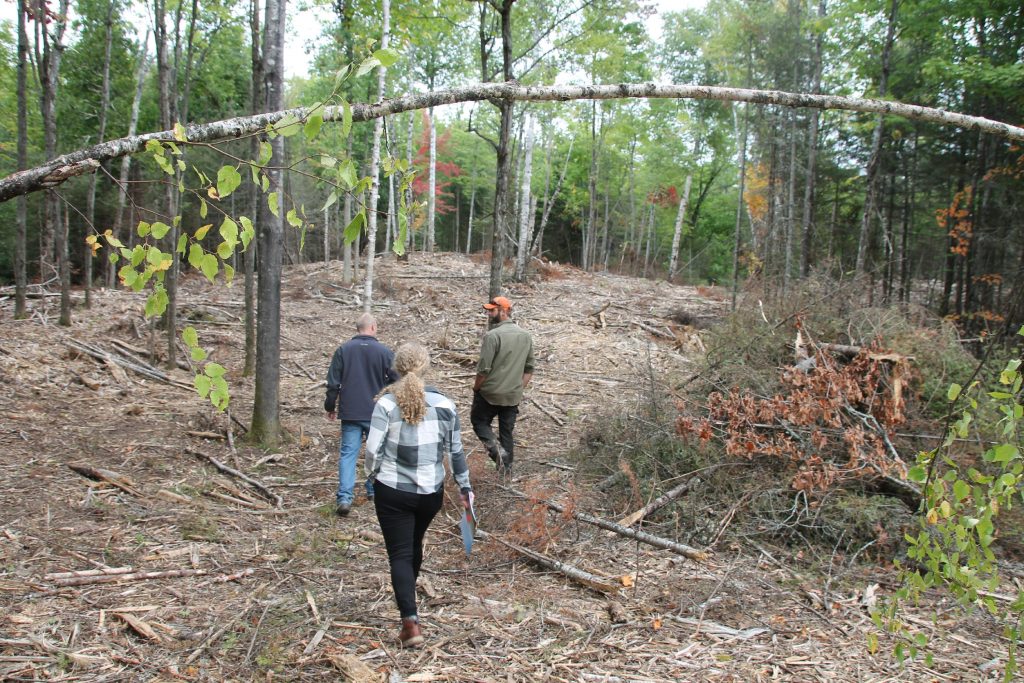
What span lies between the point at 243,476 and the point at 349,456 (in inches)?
53.0

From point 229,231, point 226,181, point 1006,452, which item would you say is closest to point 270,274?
point 229,231

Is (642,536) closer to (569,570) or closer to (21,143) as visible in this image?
(569,570)

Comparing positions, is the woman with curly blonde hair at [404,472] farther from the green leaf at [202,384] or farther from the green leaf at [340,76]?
the green leaf at [340,76]

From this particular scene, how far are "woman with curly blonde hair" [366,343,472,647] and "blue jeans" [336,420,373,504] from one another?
2.02 meters

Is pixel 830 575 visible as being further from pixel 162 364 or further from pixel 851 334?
pixel 162 364

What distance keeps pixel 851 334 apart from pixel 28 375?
10.6m

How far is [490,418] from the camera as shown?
6918mm

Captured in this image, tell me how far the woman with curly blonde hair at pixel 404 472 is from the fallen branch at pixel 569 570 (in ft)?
4.11

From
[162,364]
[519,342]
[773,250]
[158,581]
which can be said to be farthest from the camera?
[773,250]

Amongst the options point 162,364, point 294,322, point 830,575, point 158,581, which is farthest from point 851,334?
point 294,322

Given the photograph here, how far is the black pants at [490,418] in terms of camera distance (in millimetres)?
6848

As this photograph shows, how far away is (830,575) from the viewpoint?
16.2 ft

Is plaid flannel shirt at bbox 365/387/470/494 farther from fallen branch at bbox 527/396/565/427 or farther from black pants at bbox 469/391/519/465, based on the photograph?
fallen branch at bbox 527/396/565/427

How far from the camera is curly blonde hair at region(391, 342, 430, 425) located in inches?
152
